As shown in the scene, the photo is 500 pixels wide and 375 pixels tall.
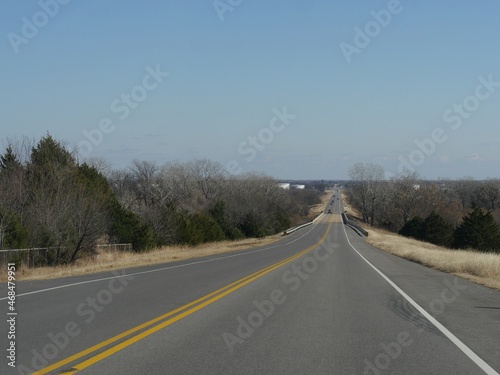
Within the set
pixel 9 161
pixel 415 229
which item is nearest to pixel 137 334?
pixel 9 161

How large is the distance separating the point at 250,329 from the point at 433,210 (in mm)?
98487

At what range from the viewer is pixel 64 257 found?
34.5 metres

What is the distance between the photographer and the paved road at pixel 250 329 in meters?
7.59

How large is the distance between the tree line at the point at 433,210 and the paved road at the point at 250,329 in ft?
198

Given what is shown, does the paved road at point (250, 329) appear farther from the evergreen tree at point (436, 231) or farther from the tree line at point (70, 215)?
the evergreen tree at point (436, 231)

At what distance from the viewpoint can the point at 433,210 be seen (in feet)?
339

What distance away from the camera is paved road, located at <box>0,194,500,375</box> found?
299 inches

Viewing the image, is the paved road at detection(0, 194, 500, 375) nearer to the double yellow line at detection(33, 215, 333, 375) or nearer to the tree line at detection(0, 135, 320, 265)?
the double yellow line at detection(33, 215, 333, 375)

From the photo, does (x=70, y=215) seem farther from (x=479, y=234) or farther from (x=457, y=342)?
(x=479, y=234)

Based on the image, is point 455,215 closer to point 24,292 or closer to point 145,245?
point 145,245

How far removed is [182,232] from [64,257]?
22.1 metres

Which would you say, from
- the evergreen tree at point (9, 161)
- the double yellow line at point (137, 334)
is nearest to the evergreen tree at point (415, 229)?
the evergreen tree at point (9, 161)

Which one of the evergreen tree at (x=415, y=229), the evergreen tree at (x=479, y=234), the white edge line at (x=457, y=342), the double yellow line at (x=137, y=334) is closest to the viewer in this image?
the double yellow line at (x=137, y=334)

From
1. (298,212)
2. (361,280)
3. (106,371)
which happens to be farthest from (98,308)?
(298,212)
